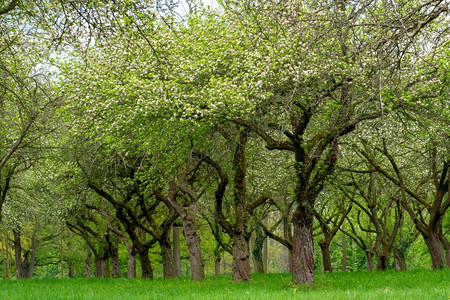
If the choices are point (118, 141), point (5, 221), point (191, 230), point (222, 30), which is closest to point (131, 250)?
point (5, 221)

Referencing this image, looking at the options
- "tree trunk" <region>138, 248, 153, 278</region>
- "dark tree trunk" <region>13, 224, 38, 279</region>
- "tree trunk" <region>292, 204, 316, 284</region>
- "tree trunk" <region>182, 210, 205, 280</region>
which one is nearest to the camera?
"tree trunk" <region>292, 204, 316, 284</region>

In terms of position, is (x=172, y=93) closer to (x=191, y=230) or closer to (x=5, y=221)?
(x=191, y=230)

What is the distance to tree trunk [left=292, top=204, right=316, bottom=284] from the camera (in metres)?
14.1

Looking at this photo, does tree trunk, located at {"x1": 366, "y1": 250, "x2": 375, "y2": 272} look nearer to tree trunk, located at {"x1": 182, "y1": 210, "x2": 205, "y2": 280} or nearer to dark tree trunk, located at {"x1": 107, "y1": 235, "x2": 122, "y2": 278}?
tree trunk, located at {"x1": 182, "y1": 210, "x2": 205, "y2": 280}

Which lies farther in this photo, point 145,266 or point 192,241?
point 145,266

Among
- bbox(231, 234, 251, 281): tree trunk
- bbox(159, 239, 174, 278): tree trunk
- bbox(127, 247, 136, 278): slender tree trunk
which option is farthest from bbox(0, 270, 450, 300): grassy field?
bbox(127, 247, 136, 278): slender tree trunk

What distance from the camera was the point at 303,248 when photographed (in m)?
14.3

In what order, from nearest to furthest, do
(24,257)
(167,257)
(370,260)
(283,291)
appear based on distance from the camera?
(283,291) < (167,257) < (370,260) < (24,257)

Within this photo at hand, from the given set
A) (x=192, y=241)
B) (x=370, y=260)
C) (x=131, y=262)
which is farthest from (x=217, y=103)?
(x=370, y=260)

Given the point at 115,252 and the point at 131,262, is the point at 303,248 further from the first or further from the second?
the point at 115,252

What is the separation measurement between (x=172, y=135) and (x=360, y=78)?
6.01 m

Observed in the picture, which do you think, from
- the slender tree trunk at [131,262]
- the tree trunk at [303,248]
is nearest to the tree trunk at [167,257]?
the slender tree trunk at [131,262]

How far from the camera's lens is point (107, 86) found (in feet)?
49.2

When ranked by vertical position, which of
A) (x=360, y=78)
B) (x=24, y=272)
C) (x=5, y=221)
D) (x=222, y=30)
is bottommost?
(x=24, y=272)
